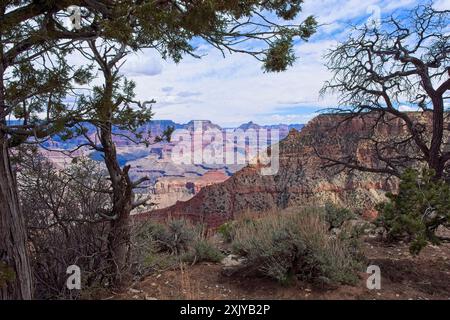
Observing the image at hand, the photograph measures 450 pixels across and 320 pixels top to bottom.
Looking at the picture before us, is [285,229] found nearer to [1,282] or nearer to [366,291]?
[366,291]

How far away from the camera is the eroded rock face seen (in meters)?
25.3

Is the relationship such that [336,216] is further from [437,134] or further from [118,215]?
[118,215]

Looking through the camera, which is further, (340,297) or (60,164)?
(60,164)

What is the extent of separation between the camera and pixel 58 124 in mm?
3611

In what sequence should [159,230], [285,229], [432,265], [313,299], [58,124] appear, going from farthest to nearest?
1. [159,230]
2. [432,265]
3. [285,229]
4. [313,299]
5. [58,124]

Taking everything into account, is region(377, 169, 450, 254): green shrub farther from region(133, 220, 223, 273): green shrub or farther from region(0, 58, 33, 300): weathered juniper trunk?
region(0, 58, 33, 300): weathered juniper trunk

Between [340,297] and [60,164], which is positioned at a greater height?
[60,164]

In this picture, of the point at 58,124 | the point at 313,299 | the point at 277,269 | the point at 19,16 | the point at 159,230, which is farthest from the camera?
the point at 159,230

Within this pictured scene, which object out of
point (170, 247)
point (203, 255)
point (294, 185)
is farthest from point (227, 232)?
point (294, 185)

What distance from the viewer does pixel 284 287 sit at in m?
5.57

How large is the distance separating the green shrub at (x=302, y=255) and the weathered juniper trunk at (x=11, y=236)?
296 centimetres

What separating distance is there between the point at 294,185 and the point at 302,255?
2370 centimetres

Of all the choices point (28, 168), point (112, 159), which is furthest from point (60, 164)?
point (112, 159)
